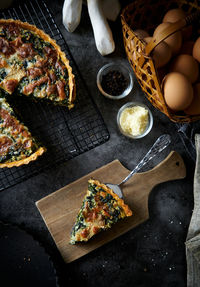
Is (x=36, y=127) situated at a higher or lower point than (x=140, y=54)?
lower

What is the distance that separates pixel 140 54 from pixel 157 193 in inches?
57.1

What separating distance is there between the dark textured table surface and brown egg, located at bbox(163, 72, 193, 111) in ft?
2.10

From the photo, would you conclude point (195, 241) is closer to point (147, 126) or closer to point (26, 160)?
point (147, 126)

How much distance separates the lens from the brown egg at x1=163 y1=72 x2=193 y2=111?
2654mm

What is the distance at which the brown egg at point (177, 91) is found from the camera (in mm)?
2654

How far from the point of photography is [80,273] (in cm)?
320

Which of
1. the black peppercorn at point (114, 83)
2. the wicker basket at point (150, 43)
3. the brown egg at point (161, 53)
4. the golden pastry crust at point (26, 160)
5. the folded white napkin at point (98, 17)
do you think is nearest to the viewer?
the wicker basket at point (150, 43)

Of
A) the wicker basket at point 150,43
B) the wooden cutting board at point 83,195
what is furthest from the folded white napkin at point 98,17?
the wooden cutting board at point 83,195

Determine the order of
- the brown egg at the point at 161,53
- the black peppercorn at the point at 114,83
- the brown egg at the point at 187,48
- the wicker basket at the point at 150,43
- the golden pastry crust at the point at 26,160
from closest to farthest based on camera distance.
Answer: the wicker basket at the point at 150,43, the brown egg at the point at 161,53, the golden pastry crust at the point at 26,160, the brown egg at the point at 187,48, the black peppercorn at the point at 114,83

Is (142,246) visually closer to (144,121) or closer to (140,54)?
(144,121)

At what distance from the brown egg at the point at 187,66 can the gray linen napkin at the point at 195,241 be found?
24.9 inches

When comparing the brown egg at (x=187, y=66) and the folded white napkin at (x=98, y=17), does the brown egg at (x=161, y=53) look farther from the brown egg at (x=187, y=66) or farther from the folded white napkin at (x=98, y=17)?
the folded white napkin at (x=98, y=17)

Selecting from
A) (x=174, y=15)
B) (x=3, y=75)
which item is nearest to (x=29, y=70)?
(x=3, y=75)

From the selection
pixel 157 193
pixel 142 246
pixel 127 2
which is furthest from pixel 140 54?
pixel 142 246
